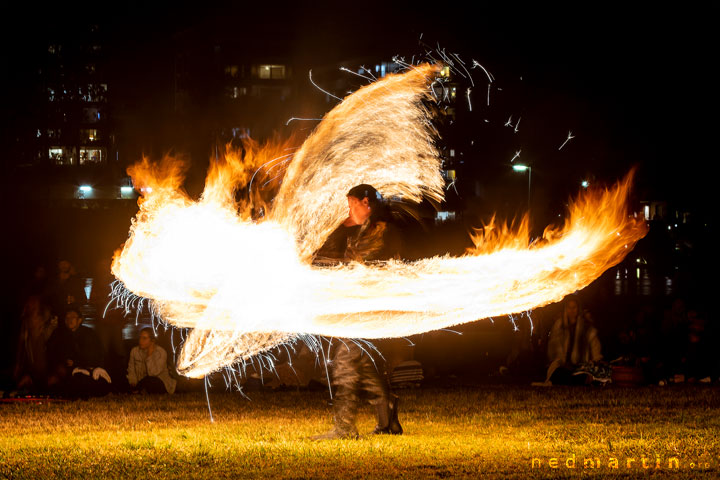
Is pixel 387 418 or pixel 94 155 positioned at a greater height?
pixel 94 155

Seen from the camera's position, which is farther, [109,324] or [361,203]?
[109,324]

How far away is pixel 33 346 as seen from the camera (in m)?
13.4

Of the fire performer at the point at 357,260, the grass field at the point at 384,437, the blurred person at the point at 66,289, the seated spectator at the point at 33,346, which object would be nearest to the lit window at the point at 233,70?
the blurred person at the point at 66,289

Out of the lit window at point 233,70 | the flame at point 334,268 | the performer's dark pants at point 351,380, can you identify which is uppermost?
the lit window at point 233,70

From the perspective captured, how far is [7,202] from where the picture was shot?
31281 mm

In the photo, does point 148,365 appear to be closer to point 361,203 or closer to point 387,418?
point 387,418

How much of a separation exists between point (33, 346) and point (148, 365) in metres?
1.62

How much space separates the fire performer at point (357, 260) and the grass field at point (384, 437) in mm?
294

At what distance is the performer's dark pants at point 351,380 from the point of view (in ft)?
28.3

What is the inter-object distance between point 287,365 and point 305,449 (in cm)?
593

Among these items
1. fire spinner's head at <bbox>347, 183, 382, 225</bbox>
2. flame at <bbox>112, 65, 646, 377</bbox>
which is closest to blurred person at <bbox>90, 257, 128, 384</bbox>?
flame at <bbox>112, 65, 646, 377</bbox>

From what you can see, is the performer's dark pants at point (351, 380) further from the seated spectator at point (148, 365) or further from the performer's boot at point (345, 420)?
the seated spectator at point (148, 365)

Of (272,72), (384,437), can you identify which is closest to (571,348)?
(384,437)

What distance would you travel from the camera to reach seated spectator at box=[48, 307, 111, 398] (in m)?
12.8
